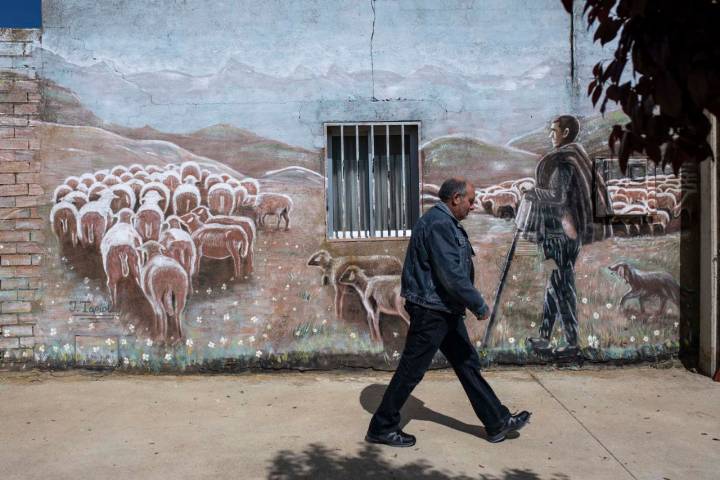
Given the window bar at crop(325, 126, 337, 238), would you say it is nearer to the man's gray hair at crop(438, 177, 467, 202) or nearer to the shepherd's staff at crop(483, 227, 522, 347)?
the shepherd's staff at crop(483, 227, 522, 347)

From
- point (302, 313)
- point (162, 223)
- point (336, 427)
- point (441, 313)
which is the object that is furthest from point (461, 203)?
point (162, 223)

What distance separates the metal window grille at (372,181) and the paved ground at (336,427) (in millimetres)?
1404

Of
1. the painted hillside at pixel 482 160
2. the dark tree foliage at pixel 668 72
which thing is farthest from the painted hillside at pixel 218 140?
the dark tree foliage at pixel 668 72

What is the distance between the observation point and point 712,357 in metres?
5.94

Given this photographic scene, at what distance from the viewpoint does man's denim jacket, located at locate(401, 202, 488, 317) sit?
13.9 feet

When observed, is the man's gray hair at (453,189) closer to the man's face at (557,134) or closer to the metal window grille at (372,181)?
the metal window grille at (372,181)

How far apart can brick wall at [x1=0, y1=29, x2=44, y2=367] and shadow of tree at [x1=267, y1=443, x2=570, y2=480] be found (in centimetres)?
319

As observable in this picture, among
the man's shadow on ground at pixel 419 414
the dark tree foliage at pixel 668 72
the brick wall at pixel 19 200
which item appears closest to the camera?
the dark tree foliage at pixel 668 72

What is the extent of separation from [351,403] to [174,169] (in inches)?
105

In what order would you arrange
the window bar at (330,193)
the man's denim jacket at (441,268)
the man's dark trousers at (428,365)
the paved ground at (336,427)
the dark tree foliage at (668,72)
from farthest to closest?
the window bar at (330,193) < the man's dark trousers at (428,365) < the man's denim jacket at (441,268) < the paved ground at (336,427) < the dark tree foliage at (668,72)

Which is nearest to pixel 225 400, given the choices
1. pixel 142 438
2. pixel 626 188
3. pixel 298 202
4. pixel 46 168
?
pixel 142 438

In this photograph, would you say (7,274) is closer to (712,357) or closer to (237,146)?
(237,146)

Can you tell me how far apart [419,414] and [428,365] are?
815 mm

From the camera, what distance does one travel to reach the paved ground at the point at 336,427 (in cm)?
408
